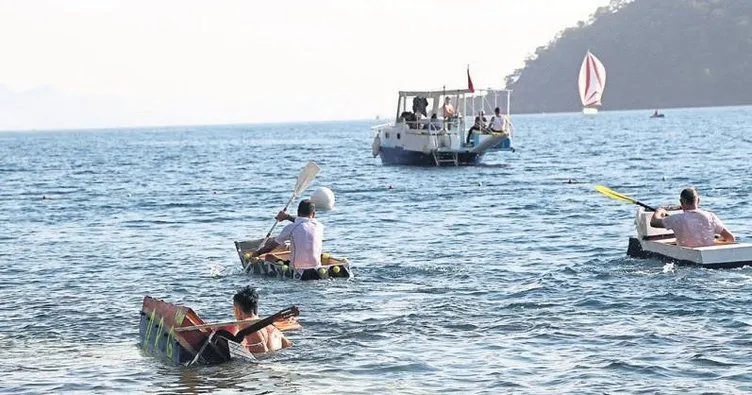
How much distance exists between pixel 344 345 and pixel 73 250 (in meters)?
13.6

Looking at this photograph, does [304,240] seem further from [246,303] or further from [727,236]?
[727,236]

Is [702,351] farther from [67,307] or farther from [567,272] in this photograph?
[67,307]

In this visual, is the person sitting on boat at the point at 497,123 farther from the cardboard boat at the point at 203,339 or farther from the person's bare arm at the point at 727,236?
the cardboard boat at the point at 203,339

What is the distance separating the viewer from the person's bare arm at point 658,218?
20864 millimetres

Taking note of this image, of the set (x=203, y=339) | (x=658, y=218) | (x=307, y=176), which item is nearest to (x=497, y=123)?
(x=307, y=176)

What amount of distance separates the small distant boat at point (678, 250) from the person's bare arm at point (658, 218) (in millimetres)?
225

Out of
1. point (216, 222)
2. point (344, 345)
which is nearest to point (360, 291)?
point (344, 345)

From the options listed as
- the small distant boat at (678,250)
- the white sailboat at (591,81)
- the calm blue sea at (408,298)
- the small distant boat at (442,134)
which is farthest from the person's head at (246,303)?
the white sailboat at (591,81)

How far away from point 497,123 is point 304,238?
38.4 metres

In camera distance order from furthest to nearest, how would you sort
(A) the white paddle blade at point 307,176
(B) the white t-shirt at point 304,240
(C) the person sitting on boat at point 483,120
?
(C) the person sitting on boat at point 483,120, (A) the white paddle blade at point 307,176, (B) the white t-shirt at point 304,240

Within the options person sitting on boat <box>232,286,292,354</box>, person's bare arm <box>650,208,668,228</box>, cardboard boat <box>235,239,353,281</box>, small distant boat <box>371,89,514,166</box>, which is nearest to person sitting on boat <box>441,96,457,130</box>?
small distant boat <box>371,89,514,166</box>

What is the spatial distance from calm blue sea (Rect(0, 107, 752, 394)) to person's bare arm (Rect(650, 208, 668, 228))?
663mm

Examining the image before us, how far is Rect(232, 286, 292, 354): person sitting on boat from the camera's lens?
14586mm

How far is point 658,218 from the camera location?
68.4 ft
